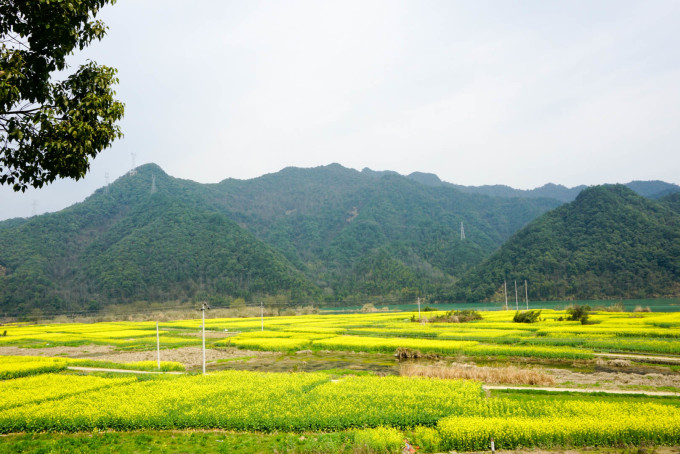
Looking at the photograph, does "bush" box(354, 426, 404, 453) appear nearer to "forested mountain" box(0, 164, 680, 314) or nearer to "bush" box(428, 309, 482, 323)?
"bush" box(428, 309, 482, 323)

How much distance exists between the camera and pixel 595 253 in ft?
292

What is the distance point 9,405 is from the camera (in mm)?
16688

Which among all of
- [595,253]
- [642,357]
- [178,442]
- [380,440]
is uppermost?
[595,253]

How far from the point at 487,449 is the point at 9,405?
18.4m

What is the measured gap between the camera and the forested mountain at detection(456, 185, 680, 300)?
80.8 m

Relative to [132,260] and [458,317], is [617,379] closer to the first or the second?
[458,317]

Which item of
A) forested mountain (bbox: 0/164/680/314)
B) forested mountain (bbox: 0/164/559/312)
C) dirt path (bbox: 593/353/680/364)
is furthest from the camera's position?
forested mountain (bbox: 0/164/559/312)

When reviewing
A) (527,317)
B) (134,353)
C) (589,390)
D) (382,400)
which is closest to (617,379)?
(589,390)

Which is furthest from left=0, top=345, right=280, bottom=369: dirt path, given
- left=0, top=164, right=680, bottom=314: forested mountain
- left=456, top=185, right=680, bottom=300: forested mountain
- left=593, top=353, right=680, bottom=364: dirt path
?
left=456, top=185, right=680, bottom=300: forested mountain

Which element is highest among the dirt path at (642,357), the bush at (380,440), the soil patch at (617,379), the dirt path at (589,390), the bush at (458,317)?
the bush at (380,440)

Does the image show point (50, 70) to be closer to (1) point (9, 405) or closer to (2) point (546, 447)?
(1) point (9, 405)

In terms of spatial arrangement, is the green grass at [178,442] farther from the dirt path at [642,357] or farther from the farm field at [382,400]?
the dirt path at [642,357]

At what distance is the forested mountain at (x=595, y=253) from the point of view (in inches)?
3179

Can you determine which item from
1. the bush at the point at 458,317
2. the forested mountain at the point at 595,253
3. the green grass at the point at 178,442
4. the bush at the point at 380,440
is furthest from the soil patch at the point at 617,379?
the forested mountain at the point at 595,253
